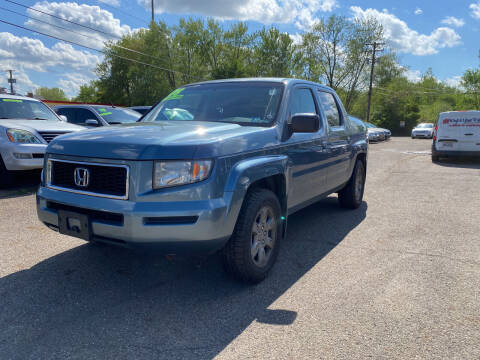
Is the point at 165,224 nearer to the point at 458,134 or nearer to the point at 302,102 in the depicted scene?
the point at 302,102

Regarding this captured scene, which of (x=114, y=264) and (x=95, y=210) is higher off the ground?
(x=95, y=210)

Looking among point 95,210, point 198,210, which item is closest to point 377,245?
point 198,210

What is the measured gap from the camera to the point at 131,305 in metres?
2.96

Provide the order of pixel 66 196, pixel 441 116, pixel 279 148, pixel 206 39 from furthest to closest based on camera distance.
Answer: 1. pixel 206 39
2. pixel 441 116
3. pixel 279 148
4. pixel 66 196

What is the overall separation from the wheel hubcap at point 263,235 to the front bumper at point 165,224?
50cm

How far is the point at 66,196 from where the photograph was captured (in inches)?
117

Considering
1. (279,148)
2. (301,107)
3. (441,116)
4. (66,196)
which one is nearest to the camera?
(66,196)

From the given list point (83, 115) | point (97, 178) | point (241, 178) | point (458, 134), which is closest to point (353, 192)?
point (241, 178)

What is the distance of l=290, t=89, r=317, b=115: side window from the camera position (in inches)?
160

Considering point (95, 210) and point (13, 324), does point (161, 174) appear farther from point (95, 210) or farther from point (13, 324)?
point (13, 324)

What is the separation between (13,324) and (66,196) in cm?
95

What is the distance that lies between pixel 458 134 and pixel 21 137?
13.2 meters

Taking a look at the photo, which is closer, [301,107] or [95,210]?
[95,210]

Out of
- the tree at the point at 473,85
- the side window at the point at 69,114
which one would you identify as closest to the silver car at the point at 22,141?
the side window at the point at 69,114
